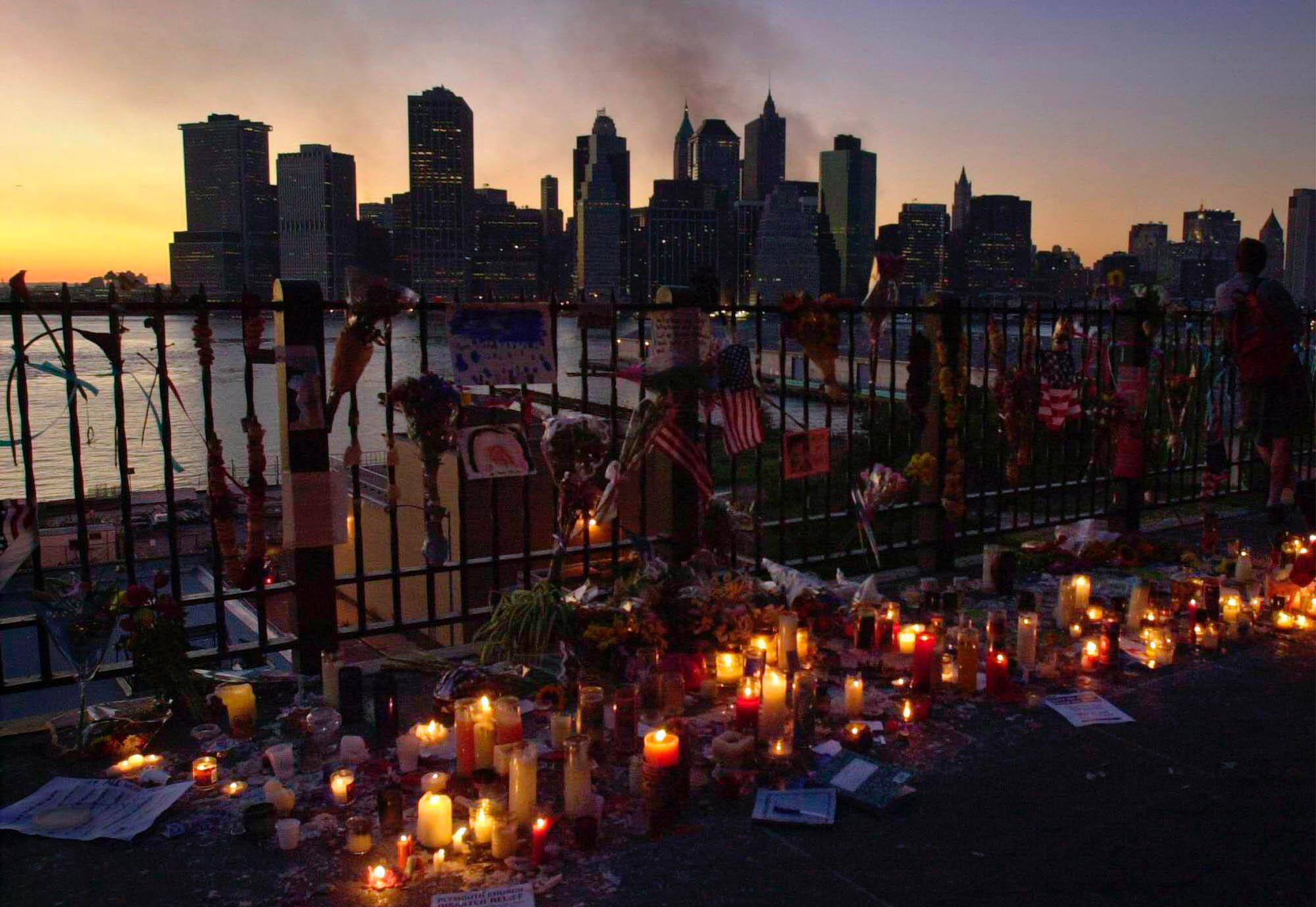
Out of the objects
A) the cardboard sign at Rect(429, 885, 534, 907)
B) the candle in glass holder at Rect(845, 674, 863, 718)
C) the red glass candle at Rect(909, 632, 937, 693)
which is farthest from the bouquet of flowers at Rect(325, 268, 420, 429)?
the red glass candle at Rect(909, 632, 937, 693)

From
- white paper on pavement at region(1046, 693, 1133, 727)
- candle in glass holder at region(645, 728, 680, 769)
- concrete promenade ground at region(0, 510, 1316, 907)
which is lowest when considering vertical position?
concrete promenade ground at region(0, 510, 1316, 907)

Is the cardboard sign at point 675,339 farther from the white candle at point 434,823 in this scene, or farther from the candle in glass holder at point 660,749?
the white candle at point 434,823

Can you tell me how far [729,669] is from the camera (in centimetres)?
503

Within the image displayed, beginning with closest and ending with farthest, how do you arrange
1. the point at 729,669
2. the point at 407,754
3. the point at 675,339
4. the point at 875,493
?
the point at 407,754
the point at 729,669
the point at 675,339
the point at 875,493

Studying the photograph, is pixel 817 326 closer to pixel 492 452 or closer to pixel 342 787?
pixel 492 452

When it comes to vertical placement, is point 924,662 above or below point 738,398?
below

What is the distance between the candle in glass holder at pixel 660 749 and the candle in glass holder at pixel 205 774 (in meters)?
1.76

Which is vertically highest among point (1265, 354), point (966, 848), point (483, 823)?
point (1265, 354)

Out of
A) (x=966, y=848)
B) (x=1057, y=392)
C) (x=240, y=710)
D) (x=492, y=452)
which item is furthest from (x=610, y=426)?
(x=1057, y=392)

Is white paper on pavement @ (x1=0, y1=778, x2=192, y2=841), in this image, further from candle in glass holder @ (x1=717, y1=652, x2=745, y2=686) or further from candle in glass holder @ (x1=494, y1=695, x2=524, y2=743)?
candle in glass holder @ (x1=717, y1=652, x2=745, y2=686)

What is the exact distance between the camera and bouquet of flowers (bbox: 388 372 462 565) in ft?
16.4

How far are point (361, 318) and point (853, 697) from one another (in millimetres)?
3021

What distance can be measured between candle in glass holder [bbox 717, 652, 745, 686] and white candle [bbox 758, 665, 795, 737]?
0.80m

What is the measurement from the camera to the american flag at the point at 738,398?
19.5 feet
